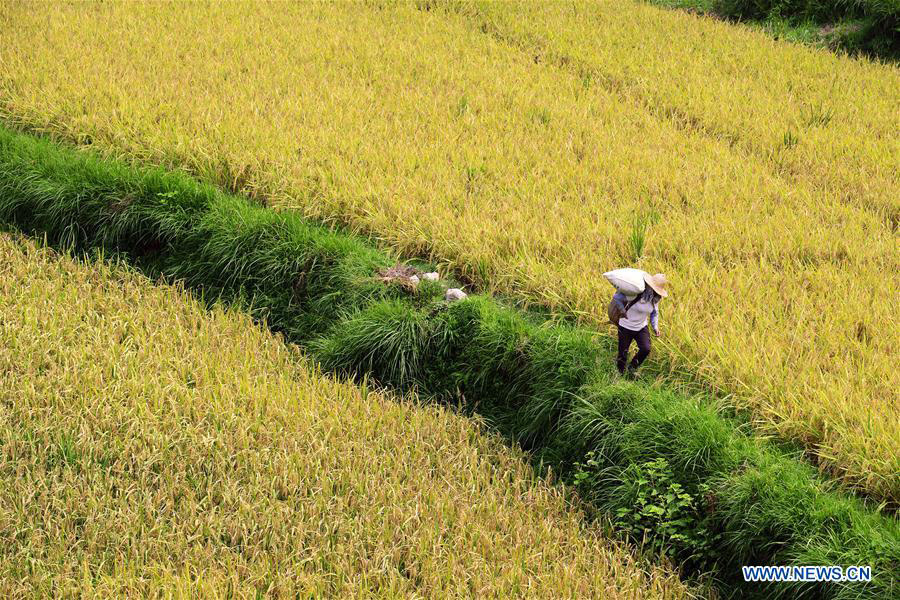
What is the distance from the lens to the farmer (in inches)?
139

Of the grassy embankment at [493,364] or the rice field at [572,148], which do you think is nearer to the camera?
the grassy embankment at [493,364]

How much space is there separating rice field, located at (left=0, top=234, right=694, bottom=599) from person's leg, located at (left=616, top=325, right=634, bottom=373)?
2.04ft

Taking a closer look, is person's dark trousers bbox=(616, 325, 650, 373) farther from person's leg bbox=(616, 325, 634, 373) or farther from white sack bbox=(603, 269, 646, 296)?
white sack bbox=(603, 269, 646, 296)

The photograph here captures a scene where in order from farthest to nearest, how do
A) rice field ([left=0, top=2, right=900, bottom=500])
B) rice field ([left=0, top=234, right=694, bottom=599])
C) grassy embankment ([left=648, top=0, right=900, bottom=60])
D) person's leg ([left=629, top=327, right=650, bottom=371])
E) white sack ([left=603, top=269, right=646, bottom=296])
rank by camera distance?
grassy embankment ([left=648, top=0, right=900, bottom=60]) → rice field ([left=0, top=2, right=900, bottom=500]) → person's leg ([left=629, top=327, right=650, bottom=371]) → white sack ([left=603, top=269, right=646, bottom=296]) → rice field ([left=0, top=234, right=694, bottom=599])

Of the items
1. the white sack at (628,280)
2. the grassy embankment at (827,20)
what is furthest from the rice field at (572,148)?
the grassy embankment at (827,20)

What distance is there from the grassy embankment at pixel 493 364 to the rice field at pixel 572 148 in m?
0.30

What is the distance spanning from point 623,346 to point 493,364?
71cm

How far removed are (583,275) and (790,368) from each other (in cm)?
117

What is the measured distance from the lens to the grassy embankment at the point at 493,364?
307 centimetres

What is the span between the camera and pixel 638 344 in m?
3.61

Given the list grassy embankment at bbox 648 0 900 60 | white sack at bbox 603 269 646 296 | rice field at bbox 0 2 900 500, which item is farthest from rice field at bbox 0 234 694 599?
grassy embankment at bbox 648 0 900 60

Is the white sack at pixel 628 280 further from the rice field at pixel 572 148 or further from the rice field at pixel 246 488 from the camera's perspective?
the rice field at pixel 246 488

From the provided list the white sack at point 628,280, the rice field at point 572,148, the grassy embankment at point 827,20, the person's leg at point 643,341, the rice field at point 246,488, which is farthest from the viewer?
the grassy embankment at point 827,20

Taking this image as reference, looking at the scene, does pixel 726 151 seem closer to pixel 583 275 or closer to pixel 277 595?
pixel 583 275
